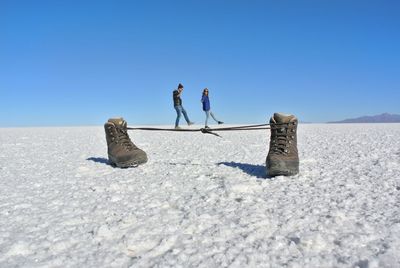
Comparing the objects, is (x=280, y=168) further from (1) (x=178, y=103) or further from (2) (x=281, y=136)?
(1) (x=178, y=103)

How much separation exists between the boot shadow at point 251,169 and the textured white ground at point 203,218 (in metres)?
0.02

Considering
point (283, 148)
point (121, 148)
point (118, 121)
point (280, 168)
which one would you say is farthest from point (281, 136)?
point (118, 121)

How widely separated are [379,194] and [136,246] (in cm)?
196

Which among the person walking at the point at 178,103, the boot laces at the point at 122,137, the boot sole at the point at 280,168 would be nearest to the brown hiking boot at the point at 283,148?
the boot sole at the point at 280,168

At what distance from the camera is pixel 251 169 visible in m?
4.32

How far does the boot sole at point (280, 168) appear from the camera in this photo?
11.9 feet

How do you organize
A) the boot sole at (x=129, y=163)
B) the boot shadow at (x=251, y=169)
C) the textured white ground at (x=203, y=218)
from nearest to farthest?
the textured white ground at (x=203, y=218)
the boot shadow at (x=251, y=169)
the boot sole at (x=129, y=163)

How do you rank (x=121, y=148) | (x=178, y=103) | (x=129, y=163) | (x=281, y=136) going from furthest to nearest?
(x=178, y=103) → (x=121, y=148) → (x=129, y=163) → (x=281, y=136)

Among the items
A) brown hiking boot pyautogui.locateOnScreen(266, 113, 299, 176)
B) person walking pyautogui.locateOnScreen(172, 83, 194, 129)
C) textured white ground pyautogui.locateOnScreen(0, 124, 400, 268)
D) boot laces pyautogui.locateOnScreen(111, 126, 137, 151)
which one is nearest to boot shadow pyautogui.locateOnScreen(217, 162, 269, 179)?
textured white ground pyautogui.locateOnScreen(0, 124, 400, 268)

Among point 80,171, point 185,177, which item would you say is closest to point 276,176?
point 185,177

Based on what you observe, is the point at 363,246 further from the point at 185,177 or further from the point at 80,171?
the point at 80,171

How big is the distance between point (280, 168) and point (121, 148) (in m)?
2.06

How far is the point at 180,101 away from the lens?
47.0ft

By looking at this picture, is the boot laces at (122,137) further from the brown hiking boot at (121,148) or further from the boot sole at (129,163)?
the boot sole at (129,163)
